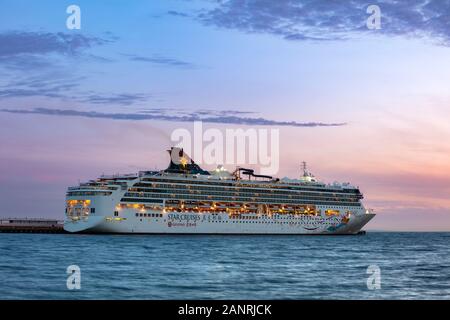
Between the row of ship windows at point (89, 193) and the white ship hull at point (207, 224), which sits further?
the row of ship windows at point (89, 193)

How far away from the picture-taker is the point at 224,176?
363 ft

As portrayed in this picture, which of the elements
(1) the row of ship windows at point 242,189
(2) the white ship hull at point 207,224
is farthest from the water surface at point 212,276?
(1) the row of ship windows at point 242,189

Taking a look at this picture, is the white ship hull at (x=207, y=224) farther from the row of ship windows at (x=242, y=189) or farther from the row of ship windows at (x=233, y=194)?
the row of ship windows at (x=242, y=189)

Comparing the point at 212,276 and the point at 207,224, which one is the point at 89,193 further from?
the point at 212,276

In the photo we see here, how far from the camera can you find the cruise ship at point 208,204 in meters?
94.6

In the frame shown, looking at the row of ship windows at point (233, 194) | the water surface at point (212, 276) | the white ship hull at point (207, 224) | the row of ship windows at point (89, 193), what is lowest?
→ the water surface at point (212, 276)

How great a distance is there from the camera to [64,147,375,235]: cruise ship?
310 ft

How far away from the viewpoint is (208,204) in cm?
10431

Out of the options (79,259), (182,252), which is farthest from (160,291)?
(182,252)

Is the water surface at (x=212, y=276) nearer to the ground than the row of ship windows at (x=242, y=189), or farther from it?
nearer to the ground

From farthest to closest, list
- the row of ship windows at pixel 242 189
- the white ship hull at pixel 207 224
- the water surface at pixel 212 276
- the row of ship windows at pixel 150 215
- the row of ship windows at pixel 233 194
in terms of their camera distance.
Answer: the row of ship windows at pixel 242 189 < the row of ship windows at pixel 233 194 < the row of ship windows at pixel 150 215 < the white ship hull at pixel 207 224 < the water surface at pixel 212 276

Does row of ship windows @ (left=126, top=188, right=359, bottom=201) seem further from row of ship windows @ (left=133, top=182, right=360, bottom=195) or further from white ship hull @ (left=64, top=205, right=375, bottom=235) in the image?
white ship hull @ (left=64, top=205, right=375, bottom=235)
